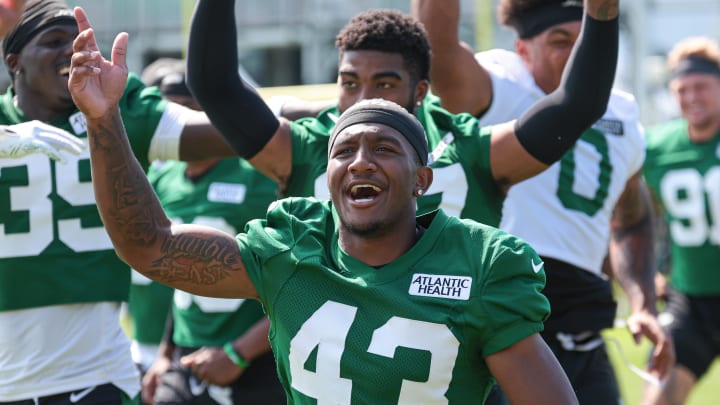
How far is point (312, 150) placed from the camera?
155 inches

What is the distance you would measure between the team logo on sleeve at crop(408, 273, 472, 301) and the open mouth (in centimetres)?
24

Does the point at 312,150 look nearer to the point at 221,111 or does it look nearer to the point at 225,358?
the point at 221,111

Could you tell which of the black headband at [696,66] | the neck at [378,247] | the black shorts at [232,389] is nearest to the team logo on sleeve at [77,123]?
the neck at [378,247]

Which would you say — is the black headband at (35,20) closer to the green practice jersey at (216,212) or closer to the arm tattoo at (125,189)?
the arm tattoo at (125,189)

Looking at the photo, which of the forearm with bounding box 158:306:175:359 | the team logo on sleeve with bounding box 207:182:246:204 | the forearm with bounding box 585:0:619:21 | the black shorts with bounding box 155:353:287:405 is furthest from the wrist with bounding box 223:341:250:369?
the forearm with bounding box 585:0:619:21

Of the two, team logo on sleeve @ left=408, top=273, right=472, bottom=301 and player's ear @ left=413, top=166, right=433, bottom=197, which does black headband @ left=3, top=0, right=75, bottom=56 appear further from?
team logo on sleeve @ left=408, top=273, right=472, bottom=301

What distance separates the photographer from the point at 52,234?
4027 millimetres

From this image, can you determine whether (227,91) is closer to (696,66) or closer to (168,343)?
(168,343)

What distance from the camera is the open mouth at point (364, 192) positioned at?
314 centimetres

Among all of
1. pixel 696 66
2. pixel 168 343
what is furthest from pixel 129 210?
pixel 696 66

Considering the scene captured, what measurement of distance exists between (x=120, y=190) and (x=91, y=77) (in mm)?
302

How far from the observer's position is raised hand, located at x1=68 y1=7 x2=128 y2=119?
3.08 metres

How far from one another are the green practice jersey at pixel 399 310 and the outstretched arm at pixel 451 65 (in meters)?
1.19

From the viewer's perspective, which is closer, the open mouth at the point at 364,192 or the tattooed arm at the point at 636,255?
the open mouth at the point at 364,192
